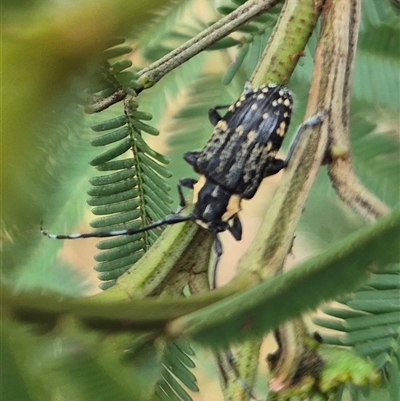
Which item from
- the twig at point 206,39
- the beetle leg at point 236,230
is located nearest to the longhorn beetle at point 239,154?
the beetle leg at point 236,230

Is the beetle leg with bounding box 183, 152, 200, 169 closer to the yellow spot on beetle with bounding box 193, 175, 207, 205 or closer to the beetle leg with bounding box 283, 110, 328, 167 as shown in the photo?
→ the yellow spot on beetle with bounding box 193, 175, 207, 205

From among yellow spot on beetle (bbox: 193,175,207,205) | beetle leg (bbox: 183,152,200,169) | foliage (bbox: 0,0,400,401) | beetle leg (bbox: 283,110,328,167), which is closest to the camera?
foliage (bbox: 0,0,400,401)

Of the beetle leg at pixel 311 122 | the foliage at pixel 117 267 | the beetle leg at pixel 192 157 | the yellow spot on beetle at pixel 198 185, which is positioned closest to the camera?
the foliage at pixel 117 267

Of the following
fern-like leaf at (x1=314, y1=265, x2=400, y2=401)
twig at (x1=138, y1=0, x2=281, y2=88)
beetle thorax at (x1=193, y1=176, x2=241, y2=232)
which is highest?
twig at (x1=138, y1=0, x2=281, y2=88)

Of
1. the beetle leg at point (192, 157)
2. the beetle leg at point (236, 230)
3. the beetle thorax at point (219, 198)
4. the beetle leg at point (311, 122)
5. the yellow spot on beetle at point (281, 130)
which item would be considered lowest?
the beetle leg at point (236, 230)

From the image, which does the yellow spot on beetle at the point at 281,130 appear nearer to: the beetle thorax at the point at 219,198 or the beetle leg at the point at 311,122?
the beetle thorax at the point at 219,198

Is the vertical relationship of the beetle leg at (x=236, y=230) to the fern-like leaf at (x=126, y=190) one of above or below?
below

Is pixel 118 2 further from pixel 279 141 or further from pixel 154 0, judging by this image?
pixel 279 141

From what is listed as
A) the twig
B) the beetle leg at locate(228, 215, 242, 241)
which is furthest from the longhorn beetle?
the twig

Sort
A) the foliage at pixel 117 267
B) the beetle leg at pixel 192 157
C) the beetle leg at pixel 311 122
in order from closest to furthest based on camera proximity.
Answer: the foliage at pixel 117 267 → the beetle leg at pixel 311 122 → the beetle leg at pixel 192 157

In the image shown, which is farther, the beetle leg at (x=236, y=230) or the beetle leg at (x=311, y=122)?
the beetle leg at (x=236, y=230)

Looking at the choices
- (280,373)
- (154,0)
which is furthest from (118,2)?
(280,373)

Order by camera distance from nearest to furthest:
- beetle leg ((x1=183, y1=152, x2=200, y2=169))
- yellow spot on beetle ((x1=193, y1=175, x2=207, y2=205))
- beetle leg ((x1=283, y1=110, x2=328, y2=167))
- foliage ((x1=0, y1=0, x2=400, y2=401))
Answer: foliage ((x1=0, y1=0, x2=400, y2=401)) → beetle leg ((x1=283, y1=110, x2=328, y2=167)) → yellow spot on beetle ((x1=193, y1=175, x2=207, y2=205)) → beetle leg ((x1=183, y1=152, x2=200, y2=169))
